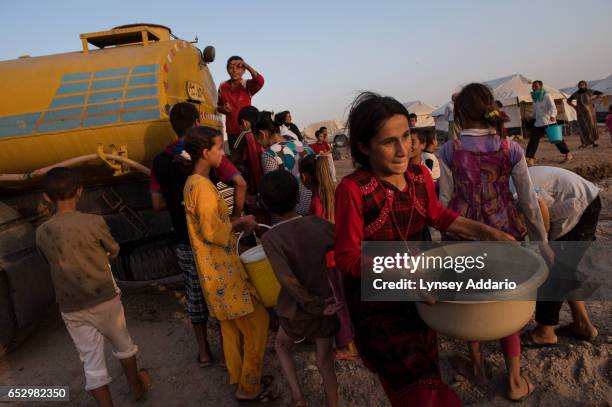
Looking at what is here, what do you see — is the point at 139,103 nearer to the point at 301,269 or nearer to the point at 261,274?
the point at 261,274

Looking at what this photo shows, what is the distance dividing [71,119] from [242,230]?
2129 millimetres

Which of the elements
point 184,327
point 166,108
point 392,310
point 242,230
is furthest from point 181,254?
point 392,310

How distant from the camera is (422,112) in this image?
1196 inches

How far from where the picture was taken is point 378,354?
158cm

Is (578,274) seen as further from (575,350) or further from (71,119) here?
(71,119)

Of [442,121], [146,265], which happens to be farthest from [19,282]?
[442,121]

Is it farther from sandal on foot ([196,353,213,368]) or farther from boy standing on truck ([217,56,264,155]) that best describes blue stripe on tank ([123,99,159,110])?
sandal on foot ([196,353,213,368])

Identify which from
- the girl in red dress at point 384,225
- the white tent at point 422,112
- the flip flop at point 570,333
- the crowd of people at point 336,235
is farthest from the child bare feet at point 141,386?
the white tent at point 422,112

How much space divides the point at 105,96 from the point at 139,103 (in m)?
0.33

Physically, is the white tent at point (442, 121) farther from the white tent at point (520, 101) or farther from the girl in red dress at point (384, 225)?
the girl in red dress at point (384, 225)

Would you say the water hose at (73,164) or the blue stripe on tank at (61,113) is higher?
the blue stripe on tank at (61,113)

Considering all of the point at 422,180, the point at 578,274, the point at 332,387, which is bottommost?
the point at 332,387

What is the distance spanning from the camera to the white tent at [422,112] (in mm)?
28922

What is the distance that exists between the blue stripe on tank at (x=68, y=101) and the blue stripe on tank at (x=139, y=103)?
0.41 m
